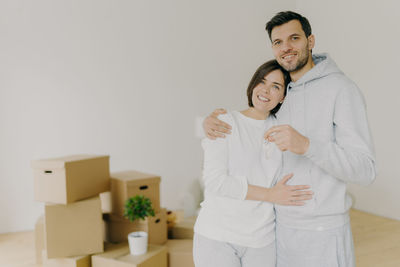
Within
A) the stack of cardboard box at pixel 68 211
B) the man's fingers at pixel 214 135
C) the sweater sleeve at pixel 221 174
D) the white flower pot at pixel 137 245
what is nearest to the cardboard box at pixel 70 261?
the stack of cardboard box at pixel 68 211

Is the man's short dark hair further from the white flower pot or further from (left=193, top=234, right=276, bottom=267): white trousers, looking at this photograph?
the white flower pot

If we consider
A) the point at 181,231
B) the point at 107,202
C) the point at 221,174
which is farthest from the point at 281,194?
the point at 107,202

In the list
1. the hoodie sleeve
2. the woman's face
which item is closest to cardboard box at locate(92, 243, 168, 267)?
the woman's face

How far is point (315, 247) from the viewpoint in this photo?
118cm

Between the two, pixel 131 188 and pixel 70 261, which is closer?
pixel 70 261

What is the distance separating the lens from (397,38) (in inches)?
126

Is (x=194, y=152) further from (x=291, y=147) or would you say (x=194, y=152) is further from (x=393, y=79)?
(x=291, y=147)

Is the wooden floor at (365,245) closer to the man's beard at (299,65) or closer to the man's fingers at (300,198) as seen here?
the man's fingers at (300,198)

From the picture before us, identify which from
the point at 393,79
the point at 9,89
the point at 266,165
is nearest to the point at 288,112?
the point at 266,165

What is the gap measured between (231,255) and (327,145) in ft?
1.59

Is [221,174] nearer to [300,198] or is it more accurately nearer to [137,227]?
[300,198]

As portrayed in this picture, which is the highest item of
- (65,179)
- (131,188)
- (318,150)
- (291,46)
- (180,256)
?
(291,46)

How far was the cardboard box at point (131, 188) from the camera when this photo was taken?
2.28m

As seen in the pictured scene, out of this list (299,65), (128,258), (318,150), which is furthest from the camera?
(128,258)
